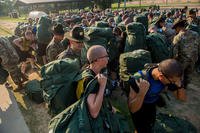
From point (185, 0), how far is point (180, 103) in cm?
4572

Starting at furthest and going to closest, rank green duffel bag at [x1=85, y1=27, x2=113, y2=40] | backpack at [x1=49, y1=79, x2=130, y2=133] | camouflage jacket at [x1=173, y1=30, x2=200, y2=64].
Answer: camouflage jacket at [x1=173, y1=30, x2=200, y2=64]
green duffel bag at [x1=85, y1=27, x2=113, y2=40]
backpack at [x1=49, y1=79, x2=130, y2=133]

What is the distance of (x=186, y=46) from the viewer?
6469 millimetres

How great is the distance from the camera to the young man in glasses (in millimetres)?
3012

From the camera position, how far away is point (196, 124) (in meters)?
5.35

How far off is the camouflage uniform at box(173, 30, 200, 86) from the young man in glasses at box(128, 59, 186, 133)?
324cm

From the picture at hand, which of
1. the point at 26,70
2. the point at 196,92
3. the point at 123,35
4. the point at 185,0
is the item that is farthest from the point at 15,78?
the point at 185,0

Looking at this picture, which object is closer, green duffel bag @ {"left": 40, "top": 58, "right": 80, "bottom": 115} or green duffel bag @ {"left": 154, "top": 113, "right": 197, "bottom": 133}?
green duffel bag @ {"left": 40, "top": 58, "right": 80, "bottom": 115}

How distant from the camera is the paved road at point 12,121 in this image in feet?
17.9

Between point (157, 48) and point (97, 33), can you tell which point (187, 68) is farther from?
point (97, 33)

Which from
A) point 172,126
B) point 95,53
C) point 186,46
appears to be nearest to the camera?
point 95,53

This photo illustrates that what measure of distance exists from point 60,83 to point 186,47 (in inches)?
180

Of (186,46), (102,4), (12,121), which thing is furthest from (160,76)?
(102,4)

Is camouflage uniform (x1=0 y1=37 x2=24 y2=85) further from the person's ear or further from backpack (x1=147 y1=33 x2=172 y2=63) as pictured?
the person's ear

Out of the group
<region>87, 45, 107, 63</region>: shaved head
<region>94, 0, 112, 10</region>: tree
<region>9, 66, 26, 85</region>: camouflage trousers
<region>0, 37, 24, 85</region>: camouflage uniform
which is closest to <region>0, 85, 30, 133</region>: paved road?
<region>9, 66, 26, 85</region>: camouflage trousers
